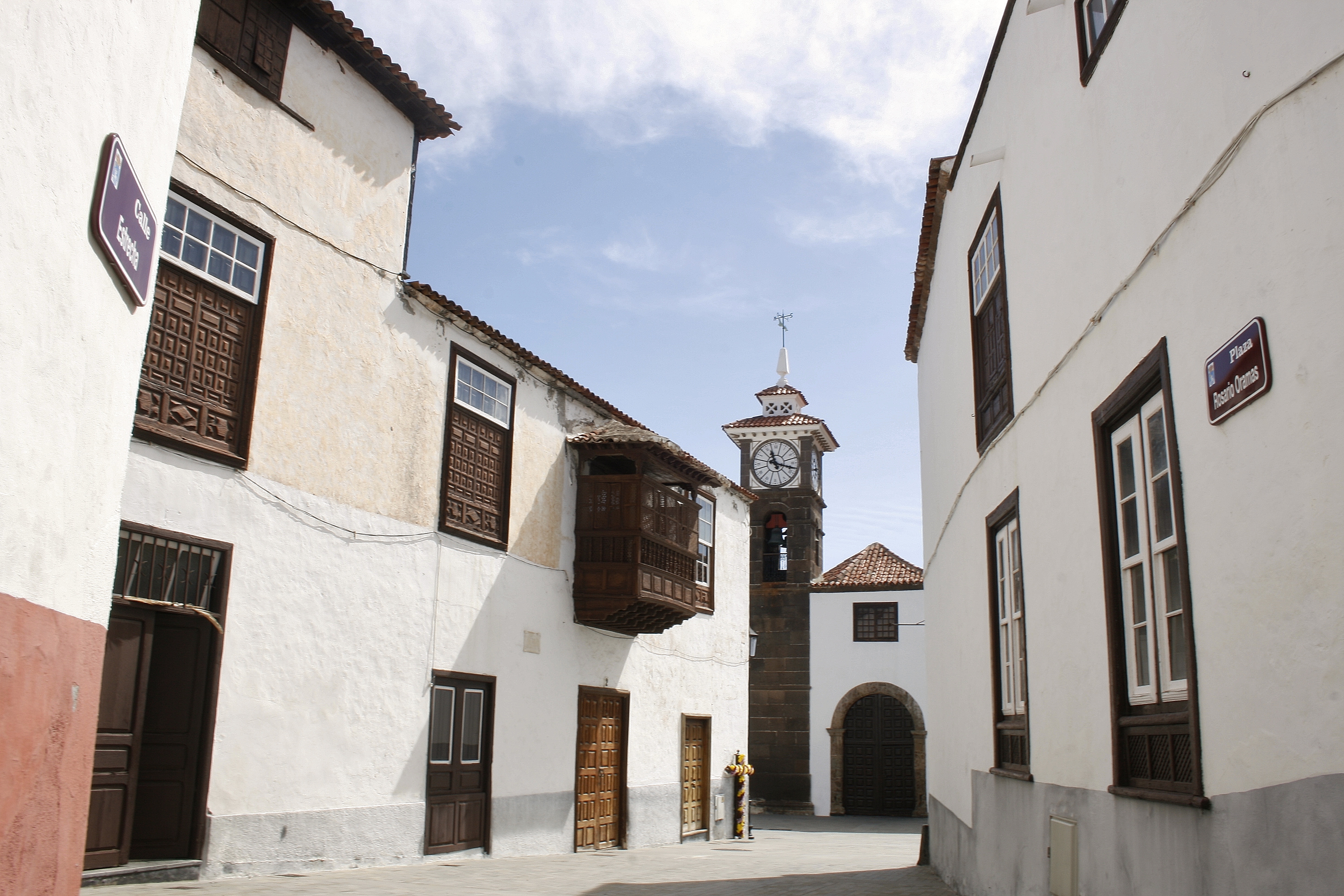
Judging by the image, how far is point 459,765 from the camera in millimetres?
11438

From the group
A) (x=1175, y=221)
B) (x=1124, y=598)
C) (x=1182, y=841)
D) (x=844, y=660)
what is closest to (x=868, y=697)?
(x=844, y=660)

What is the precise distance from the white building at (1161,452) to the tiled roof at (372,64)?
5.72 metres

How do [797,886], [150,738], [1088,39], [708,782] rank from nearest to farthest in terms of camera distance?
[1088,39]
[150,738]
[797,886]
[708,782]

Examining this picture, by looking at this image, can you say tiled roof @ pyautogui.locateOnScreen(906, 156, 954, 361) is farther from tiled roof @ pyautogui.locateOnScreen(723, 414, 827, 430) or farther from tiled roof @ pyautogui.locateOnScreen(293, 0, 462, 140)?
tiled roof @ pyautogui.locateOnScreen(723, 414, 827, 430)

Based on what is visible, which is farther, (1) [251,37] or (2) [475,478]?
(2) [475,478]

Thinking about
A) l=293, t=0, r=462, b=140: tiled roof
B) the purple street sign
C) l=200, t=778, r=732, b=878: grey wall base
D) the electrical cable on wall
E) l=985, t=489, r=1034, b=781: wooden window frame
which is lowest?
l=200, t=778, r=732, b=878: grey wall base

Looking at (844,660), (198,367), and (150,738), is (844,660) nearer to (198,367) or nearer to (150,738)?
(150,738)

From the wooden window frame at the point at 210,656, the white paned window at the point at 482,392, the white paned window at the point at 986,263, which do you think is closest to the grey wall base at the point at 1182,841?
the white paned window at the point at 986,263

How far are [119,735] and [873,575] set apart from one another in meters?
23.8

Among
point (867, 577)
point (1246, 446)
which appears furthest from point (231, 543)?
point (867, 577)

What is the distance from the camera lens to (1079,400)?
19.4 feet

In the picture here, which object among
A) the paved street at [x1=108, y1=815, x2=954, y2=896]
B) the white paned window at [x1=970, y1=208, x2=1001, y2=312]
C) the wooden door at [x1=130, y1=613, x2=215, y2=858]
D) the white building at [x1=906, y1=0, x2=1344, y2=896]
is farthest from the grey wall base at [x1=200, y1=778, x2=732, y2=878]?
the white paned window at [x1=970, y1=208, x2=1001, y2=312]

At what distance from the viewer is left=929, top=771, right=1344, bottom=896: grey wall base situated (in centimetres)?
329

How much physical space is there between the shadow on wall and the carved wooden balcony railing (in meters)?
3.75
